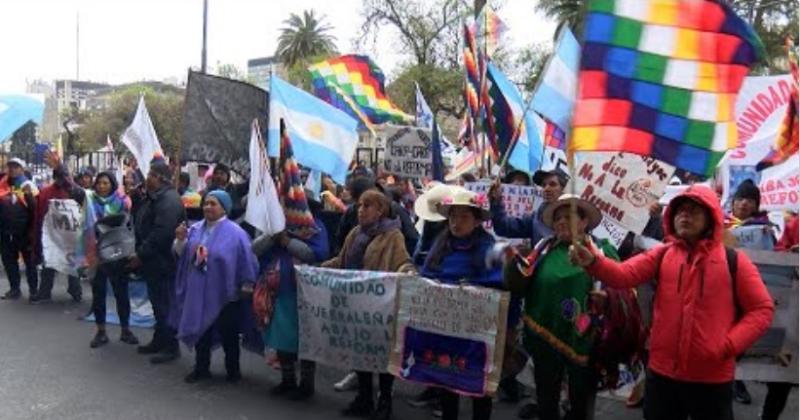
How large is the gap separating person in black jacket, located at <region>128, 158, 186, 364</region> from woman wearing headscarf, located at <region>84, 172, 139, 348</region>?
1.25 ft

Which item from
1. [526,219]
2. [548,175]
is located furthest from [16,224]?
[548,175]

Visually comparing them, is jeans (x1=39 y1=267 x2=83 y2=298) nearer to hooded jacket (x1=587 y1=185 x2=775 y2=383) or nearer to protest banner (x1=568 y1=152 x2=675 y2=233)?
protest banner (x1=568 y1=152 x2=675 y2=233)

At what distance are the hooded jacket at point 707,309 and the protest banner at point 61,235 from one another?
744 centimetres

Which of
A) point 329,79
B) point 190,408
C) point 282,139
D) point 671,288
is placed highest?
point 329,79

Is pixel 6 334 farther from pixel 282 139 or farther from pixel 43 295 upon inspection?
pixel 282 139

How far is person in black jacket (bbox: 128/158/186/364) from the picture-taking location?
22.3 ft

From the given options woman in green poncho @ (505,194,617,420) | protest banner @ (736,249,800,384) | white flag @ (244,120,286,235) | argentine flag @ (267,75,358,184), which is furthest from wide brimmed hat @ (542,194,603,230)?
argentine flag @ (267,75,358,184)

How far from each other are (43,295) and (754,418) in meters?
7.79

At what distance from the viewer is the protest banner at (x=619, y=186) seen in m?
4.68

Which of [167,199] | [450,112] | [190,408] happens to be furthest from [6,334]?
[450,112]

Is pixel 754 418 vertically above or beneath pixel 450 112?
beneath

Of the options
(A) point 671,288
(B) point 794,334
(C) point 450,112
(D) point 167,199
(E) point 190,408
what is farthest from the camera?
(C) point 450,112

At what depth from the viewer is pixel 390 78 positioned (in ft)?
105

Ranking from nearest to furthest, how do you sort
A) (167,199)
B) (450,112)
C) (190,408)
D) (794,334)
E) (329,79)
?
(794,334)
(190,408)
(167,199)
(329,79)
(450,112)
